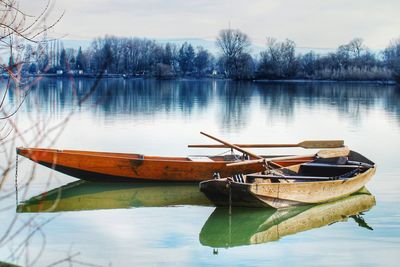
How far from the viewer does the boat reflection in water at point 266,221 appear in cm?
799

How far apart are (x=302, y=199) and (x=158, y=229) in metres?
2.14

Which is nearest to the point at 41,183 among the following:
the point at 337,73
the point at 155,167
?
the point at 155,167

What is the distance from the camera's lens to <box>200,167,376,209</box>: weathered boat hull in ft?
28.0

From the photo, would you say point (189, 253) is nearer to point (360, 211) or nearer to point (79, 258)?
point (79, 258)

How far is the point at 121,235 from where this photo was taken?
790 centimetres

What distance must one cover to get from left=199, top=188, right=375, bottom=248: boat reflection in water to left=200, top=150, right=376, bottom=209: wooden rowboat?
11cm

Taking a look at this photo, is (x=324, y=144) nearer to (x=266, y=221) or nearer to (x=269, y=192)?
(x=269, y=192)

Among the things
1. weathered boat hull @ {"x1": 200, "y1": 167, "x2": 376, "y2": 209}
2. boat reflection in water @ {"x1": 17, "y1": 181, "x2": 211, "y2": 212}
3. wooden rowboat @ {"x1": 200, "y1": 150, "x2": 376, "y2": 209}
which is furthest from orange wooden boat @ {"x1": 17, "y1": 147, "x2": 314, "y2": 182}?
weathered boat hull @ {"x1": 200, "y1": 167, "x2": 376, "y2": 209}

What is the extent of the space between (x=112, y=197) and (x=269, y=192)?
2.74 m

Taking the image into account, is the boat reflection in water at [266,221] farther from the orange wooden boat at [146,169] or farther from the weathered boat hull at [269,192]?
the orange wooden boat at [146,169]

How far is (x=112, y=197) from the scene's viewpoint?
33.3ft

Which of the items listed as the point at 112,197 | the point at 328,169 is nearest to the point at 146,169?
the point at 112,197

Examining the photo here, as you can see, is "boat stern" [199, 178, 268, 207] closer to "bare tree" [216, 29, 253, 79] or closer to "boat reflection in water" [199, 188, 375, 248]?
"boat reflection in water" [199, 188, 375, 248]

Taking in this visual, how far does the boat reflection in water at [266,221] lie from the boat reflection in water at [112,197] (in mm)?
1045
